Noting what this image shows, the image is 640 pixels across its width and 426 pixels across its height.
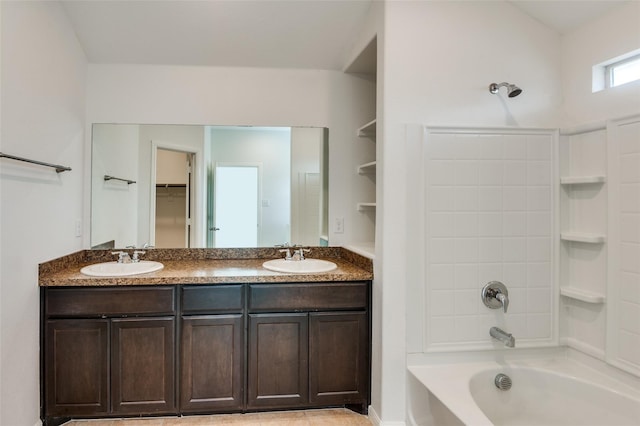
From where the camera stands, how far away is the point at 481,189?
227 cm

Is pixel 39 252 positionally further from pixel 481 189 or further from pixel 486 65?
pixel 486 65

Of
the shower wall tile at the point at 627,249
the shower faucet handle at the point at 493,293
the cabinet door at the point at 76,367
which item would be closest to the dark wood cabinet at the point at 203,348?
the cabinet door at the point at 76,367

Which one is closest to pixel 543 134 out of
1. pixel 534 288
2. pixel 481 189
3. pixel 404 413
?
pixel 481 189

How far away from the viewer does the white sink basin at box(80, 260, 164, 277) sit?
239 cm

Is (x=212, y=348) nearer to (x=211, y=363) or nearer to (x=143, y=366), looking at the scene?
(x=211, y=363)

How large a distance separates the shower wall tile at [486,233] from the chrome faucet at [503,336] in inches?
1.9

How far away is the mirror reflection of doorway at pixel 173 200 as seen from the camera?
2.88 metres

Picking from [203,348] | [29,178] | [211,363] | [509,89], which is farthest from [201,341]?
[509,89]

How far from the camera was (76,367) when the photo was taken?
87.5 inches

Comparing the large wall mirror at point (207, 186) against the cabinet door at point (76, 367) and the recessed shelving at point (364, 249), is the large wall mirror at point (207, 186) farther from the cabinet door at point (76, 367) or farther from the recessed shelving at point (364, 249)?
the cabinet door at point (76, 367)

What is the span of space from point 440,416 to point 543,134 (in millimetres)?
1664

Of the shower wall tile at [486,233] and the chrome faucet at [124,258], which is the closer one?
the shower wall tile at [486,233]

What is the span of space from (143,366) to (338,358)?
1.14m

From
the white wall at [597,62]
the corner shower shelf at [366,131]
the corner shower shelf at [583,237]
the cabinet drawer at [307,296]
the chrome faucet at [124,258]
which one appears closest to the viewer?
the white wall at [597,62]
